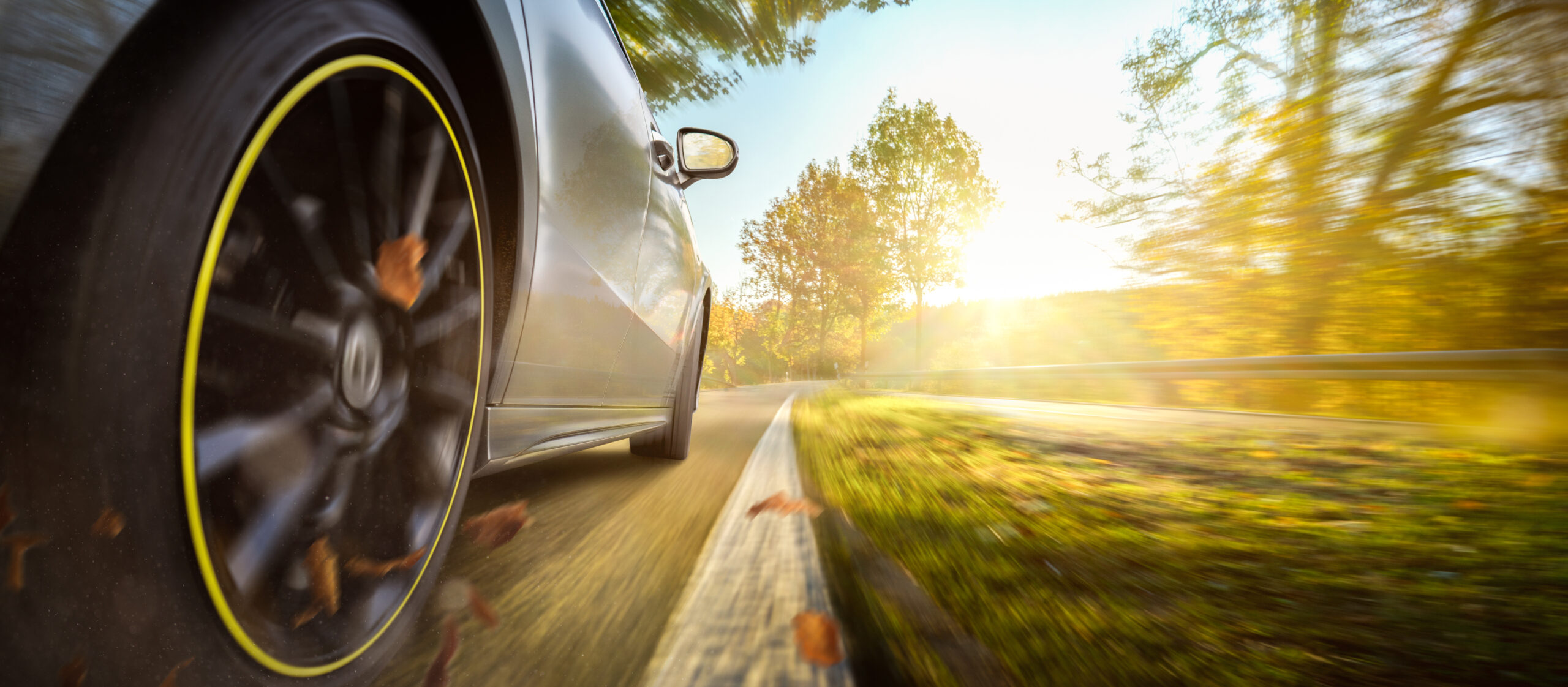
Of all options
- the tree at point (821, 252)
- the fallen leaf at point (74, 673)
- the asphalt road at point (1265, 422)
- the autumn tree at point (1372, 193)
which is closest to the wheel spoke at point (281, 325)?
the fallen leaf at point (74, 673)

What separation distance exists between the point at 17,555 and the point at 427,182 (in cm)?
87

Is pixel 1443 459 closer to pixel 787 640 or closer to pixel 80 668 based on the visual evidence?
pixel 787 640

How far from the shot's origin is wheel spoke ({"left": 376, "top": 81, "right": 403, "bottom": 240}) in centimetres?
107

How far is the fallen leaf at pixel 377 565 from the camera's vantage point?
3.29 ft

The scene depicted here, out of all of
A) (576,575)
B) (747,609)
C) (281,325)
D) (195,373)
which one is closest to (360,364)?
(281,325)

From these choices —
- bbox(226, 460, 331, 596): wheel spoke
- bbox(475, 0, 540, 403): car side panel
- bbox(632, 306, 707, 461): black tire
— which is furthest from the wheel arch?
bbox(632, 306, 707, 461): black tire

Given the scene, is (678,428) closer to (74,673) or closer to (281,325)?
(281,325)

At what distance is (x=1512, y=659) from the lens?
950 mm

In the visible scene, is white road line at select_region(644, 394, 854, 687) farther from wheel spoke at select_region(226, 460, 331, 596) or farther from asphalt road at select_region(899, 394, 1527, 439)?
asphalt road at select_region(899, 394, 1527, 439)

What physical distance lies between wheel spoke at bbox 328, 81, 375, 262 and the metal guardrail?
→ 5.79 m

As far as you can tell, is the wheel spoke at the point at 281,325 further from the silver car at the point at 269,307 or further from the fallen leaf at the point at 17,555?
the fallen leaf at the point at 17,555

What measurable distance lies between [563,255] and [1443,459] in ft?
14.9

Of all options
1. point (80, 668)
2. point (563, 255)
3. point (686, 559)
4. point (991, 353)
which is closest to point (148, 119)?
point (80, 668)

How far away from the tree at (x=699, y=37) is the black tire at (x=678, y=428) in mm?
1562
